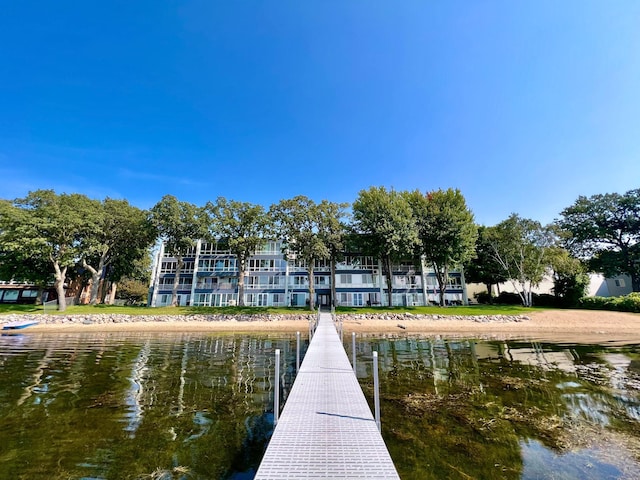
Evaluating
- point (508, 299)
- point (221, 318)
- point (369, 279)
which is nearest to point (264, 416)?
point (221, 318)

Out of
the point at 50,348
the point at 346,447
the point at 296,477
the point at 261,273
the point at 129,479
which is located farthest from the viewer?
the point at 261,273

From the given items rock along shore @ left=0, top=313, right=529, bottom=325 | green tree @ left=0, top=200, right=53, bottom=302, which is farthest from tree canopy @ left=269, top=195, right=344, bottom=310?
green tree @ left=0, top=200, right=53, bottom=302

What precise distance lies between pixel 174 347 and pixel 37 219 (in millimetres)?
32922

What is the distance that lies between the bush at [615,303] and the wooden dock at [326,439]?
1868 inches

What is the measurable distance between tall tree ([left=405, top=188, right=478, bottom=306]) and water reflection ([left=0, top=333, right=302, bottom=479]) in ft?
113

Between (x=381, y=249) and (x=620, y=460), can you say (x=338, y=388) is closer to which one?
(x=620, y=460)

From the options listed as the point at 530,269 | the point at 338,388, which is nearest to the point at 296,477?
the point at 338,388

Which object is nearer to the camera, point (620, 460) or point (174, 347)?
point (620, 460)

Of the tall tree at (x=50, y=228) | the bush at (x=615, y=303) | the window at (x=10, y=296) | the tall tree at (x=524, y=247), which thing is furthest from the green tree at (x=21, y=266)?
the bush at (x=615, y=303)

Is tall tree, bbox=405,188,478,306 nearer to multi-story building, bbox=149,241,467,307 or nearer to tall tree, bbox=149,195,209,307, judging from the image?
multi-story building, bbox=149,241,467,307

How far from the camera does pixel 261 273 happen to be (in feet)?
183

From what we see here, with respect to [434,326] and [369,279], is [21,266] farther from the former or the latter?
[434,326]

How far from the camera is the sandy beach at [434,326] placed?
1276 inches

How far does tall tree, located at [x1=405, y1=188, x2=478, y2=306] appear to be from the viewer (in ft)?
147
